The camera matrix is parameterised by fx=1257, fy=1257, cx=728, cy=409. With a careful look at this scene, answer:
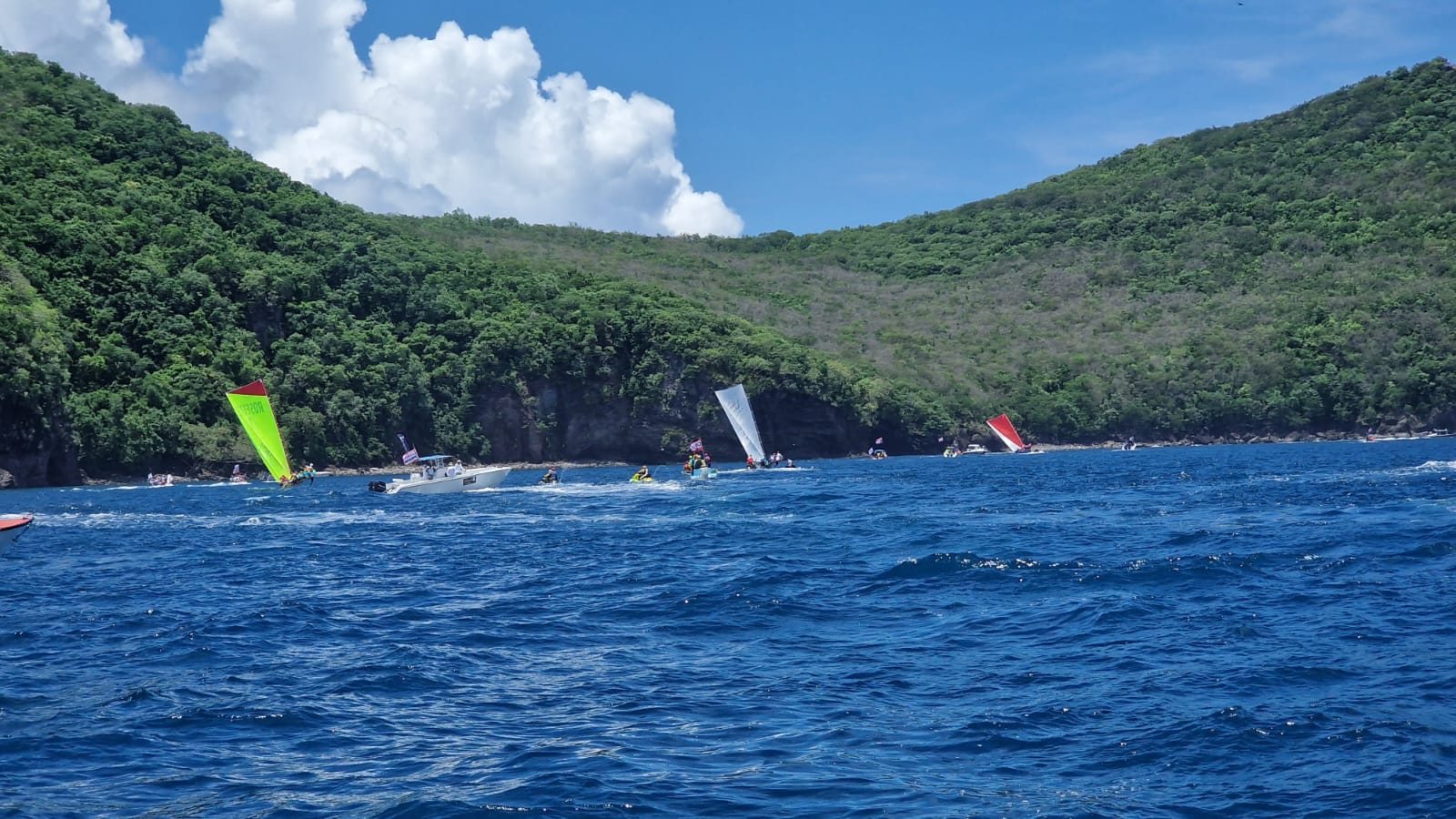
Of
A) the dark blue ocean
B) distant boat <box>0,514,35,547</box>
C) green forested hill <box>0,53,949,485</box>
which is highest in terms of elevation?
green forested hill <box>0,53,949,485</box>

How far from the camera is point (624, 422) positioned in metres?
117

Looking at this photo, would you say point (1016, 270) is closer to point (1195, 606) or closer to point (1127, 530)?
point (1127, 530)

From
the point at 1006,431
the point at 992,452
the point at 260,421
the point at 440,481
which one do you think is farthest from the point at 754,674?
the point at 992,452

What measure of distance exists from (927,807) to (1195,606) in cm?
1110

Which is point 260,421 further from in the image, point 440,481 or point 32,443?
point 32,443

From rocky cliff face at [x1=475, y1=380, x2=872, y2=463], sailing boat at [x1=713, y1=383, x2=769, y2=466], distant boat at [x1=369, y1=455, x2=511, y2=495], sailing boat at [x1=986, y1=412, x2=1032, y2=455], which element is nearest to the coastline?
rocky cliff face at [x1=475, y1=380, x2=872, y2=463]

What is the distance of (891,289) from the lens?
179750mm

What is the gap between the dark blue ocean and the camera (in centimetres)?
1220

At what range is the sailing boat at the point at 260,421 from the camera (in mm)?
61125

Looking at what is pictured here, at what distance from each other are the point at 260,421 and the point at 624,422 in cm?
5599

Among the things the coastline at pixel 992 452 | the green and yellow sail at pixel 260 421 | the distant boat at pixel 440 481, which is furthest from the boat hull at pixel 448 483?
the coastline at pixel 992 452

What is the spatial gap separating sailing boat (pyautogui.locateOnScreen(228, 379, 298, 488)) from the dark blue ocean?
2707cm

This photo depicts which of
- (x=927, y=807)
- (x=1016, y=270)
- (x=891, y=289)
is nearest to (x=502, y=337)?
(x=891, y=289)

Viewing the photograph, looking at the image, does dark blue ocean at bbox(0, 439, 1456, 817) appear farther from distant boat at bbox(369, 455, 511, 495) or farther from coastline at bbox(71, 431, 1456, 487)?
coastline at bbox(71, 431, 1456, 487)
